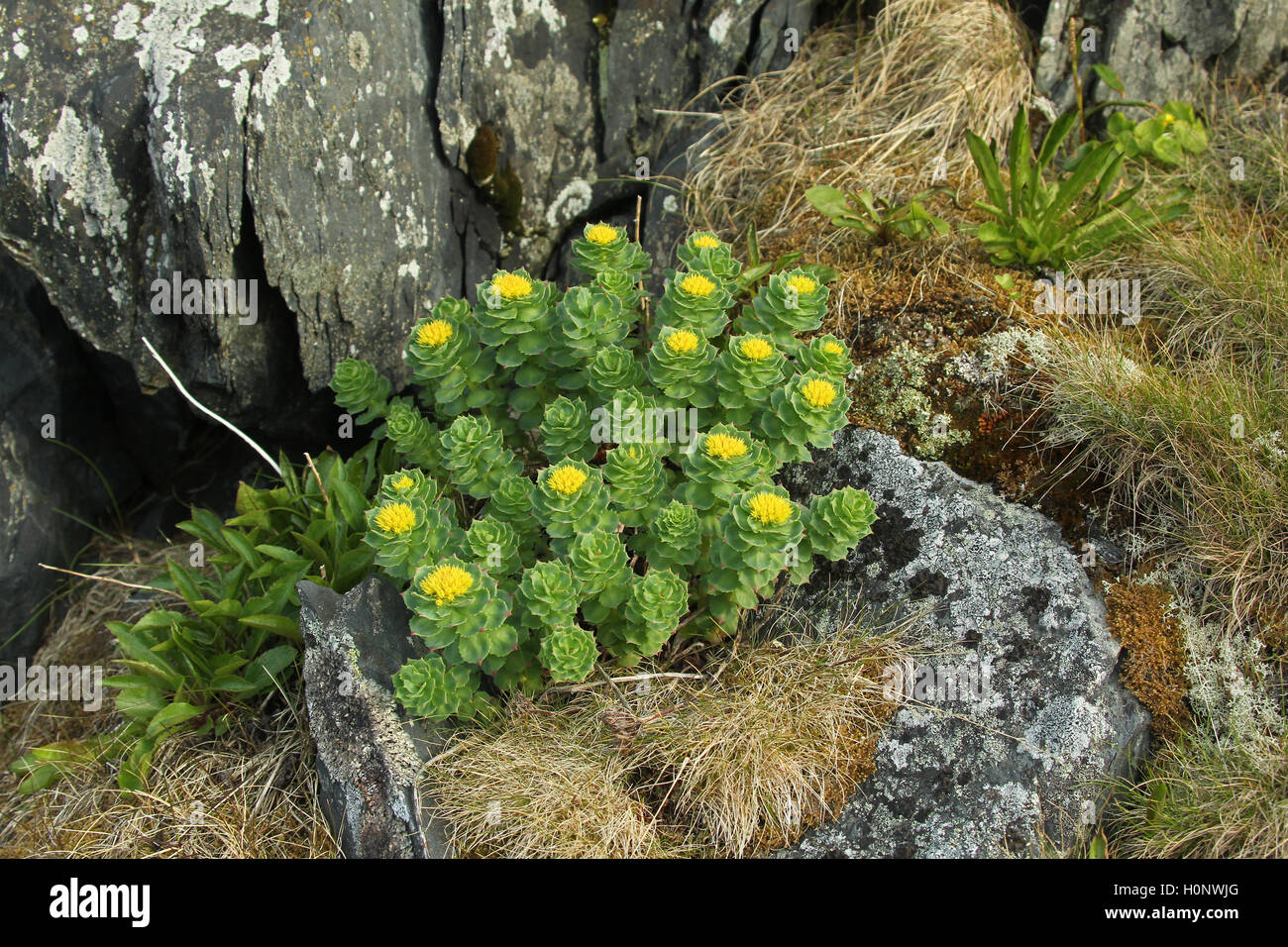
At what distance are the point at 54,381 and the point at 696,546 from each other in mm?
2834

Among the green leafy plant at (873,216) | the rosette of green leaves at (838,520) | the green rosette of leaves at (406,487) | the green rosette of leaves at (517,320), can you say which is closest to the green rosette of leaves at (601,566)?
the green rosette of leaves at (406,487)

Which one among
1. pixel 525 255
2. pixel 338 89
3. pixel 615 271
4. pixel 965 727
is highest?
pixel 338 89

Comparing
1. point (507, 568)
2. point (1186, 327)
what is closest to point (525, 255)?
point (507, 568)

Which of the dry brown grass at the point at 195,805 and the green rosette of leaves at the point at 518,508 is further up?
the green rosette of leaves at the point at 518,508

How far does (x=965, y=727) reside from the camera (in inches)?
105

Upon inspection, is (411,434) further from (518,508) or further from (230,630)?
(230,630)

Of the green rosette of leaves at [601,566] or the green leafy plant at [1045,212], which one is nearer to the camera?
the green rosette of leaves at [601,566]

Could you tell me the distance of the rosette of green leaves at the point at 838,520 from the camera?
104 inches

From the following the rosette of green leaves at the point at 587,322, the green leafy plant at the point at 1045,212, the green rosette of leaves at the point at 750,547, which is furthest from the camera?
the green leafy plant at the point at 1045,212

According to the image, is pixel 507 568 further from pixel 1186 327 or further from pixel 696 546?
pixel 1186 327

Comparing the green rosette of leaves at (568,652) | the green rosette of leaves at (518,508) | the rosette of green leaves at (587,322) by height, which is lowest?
the green rosette of leaves at (568,652)

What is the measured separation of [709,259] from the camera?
117 inches

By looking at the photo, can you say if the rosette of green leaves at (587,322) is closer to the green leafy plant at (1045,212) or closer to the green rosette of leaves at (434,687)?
the green rosette of leaves at (434,687)

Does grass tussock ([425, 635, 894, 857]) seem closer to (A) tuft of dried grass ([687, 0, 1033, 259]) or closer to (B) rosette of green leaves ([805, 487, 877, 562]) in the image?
(B) rosette of green leaves ([805, 487, 877, 562])
